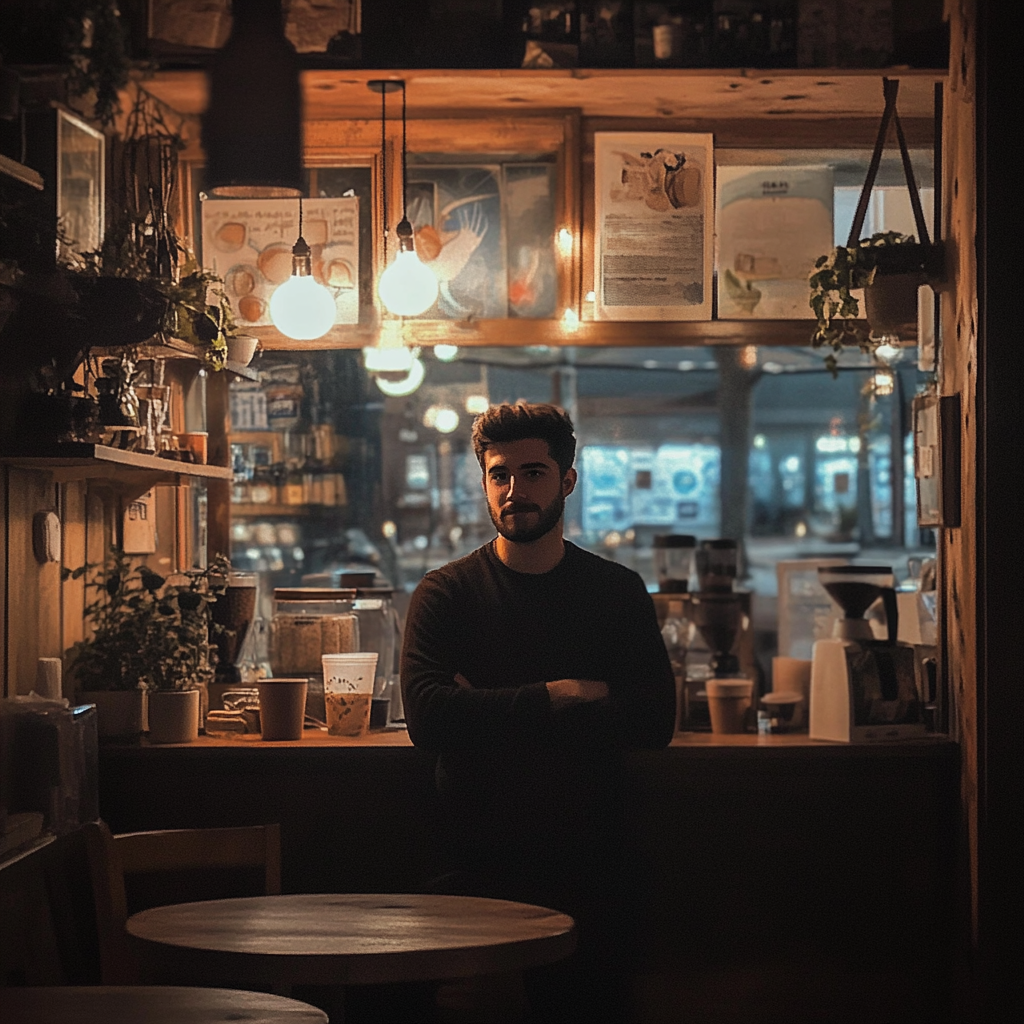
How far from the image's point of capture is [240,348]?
4008 millimetres

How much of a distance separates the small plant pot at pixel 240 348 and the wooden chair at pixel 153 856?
153 centimetres

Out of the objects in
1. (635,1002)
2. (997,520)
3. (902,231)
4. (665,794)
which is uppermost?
(902,231)

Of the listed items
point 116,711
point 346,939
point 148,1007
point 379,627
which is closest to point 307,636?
point 379,627

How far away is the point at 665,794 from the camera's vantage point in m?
3.62

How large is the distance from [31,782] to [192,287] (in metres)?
1.30

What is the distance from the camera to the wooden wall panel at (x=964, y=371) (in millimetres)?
3365

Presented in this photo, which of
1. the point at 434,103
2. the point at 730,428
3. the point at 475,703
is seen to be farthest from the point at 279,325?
the point at 730,428

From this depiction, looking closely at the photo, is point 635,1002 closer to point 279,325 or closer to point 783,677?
point 783,677

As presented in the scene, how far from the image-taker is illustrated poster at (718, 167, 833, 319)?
418cm

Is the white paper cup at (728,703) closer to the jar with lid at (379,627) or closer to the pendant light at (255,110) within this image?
the jar with lid at (379,627)

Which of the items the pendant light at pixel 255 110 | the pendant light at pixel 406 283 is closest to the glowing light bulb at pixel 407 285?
the pendant light at pixel 406 283

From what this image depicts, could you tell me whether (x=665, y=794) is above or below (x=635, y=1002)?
above

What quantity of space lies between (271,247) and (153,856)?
78.7 inches

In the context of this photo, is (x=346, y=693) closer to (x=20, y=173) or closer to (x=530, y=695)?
(x=530, y=695)
